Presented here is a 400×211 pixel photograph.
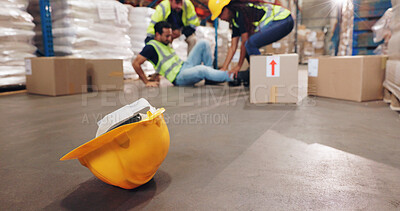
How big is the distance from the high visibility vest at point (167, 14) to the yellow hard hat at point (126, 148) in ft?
11.6

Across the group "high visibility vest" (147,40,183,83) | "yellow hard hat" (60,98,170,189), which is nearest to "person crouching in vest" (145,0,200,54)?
"high visibility vest" (147,40,183,83)

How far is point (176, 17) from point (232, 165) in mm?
3607

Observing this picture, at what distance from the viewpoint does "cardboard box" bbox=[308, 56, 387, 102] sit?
2371 mm

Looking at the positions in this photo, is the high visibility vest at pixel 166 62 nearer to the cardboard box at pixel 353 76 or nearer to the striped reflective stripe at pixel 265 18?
the striped reflective stripe at pixel 265 18

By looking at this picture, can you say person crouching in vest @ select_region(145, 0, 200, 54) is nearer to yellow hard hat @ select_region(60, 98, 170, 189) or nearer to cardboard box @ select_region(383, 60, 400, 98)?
cardboard box @ select_region(383, 60, 400, 98)

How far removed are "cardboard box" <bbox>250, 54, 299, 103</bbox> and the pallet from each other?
2.21 ft

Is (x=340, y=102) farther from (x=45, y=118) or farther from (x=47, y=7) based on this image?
(x=47, y=7)

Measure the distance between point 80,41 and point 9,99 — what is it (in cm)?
Result: 118

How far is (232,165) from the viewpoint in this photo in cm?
106

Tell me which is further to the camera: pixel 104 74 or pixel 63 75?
pixel 104 74

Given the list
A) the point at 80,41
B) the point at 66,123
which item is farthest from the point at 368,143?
the point at 80,41

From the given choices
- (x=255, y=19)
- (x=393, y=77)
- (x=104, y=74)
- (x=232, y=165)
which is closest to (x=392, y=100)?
(x=393, y=77)

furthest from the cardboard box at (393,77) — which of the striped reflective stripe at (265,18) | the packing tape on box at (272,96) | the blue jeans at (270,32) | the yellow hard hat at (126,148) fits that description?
the yellow hard hat at (126,148)

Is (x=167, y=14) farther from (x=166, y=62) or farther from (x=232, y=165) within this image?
(x=232, y=165)
